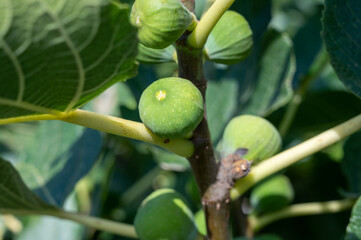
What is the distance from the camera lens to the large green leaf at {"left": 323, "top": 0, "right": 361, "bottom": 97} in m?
0.91

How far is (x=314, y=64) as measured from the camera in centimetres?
159

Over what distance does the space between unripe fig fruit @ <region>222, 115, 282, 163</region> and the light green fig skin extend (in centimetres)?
15

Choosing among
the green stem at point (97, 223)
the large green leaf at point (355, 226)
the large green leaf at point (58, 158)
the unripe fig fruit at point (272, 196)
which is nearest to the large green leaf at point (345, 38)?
the large green leaf at point (355, 226)

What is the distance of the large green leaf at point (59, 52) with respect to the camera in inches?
22.8

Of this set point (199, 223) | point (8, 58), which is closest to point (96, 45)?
point (8, 58)

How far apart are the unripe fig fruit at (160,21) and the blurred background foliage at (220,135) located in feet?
1.53

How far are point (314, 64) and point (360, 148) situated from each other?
470 mm

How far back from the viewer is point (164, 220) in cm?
92

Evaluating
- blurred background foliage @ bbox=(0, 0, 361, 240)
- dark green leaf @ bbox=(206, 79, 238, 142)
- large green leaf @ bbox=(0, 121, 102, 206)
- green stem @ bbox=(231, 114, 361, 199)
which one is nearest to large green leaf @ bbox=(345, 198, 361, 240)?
green stem @ bbox=(231, 114, 361, 199)

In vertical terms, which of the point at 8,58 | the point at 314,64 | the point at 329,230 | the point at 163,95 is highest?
the point at 8,58

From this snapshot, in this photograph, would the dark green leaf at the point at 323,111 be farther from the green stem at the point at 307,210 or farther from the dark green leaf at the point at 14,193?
the dark green leaf at the point at 14,193

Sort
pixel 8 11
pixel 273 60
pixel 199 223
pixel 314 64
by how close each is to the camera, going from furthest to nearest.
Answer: pixel 314 64, pixel 273 60, pixel 199 223, pixel 8 11

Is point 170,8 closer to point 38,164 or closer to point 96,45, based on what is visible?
point 96,45

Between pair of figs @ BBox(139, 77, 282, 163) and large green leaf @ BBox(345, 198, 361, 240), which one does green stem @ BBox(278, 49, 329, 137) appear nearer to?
large green leaf @ BBox(345, 198, 361, 240)
